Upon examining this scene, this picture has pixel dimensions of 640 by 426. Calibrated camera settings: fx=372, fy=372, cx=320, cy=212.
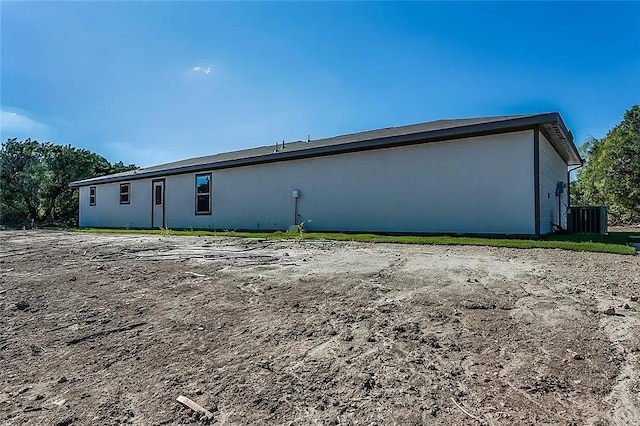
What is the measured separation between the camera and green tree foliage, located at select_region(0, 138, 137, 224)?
2048 centimetres

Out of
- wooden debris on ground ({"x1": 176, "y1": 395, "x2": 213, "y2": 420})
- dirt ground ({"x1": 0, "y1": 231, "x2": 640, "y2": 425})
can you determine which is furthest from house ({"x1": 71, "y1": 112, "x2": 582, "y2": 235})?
wooden debris on ground ({"x1": 176, "y1": 395, "x2": 213, "y2": 420})

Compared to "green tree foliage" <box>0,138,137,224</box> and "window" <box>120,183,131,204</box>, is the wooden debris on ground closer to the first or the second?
"window" <box>120,183,131,204</box>

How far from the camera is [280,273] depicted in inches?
152

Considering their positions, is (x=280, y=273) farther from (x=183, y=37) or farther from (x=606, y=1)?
(x=606, y=1)

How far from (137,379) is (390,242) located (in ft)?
19.7

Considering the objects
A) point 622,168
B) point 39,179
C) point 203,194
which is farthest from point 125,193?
point 622,168

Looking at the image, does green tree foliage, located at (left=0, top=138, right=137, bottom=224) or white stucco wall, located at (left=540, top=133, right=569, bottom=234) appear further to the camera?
green tree foliage, located at (left=0, top=138, right=137, bottom=224)

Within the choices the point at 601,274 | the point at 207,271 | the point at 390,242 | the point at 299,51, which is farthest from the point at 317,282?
the point at 299,51

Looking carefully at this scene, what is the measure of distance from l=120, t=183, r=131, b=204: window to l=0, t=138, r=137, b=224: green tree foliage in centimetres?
706

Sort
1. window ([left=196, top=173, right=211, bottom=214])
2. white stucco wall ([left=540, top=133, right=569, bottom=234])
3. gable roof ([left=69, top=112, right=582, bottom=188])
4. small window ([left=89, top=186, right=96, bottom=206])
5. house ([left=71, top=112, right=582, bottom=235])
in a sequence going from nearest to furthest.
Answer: gable roof ([left=69, top=112, right=582, bottom=188])
house ([left=71, top=112, right=582, bottom=235])
white stucco wall ([left=540, top=133, right=569, bottom=234])
window ([left=196, top=173, right=211, bottom=214])
small window ([left=89, top=186, right=96, bottom=206])

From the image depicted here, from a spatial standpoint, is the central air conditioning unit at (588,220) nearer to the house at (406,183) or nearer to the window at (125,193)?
the house at (406,183)

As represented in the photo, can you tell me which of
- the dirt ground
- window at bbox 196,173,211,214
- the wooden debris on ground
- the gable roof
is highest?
the gable roof

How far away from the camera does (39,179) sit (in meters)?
20.2

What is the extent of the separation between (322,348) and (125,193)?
17.0 m
